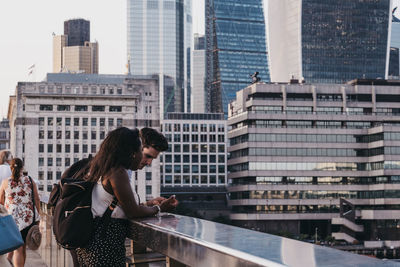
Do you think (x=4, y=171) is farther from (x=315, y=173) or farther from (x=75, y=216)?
(x=315, y=173)

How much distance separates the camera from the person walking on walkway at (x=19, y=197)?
30.0 ft

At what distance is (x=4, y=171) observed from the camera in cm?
955

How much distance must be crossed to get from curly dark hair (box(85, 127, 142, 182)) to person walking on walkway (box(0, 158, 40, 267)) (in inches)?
178

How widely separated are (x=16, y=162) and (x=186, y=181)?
128 m

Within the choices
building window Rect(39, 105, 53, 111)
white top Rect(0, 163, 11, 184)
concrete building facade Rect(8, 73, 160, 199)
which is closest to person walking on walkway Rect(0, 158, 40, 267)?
white top Rect(0, 163, 11, 184)

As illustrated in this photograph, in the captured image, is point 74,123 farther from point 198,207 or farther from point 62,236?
point 62,236

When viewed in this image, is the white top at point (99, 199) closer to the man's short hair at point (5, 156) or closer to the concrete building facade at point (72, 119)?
the man's short hair at point (5, 156)

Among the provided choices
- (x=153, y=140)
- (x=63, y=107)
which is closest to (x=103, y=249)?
(x=153, y=140)

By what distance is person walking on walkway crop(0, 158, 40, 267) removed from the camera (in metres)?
9.14

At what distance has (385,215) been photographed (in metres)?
92.0

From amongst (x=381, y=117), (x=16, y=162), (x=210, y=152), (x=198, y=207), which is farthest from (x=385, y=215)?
(x=16, y=162)

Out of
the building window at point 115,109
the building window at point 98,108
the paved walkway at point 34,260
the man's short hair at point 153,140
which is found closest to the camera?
the man's short hair at point 153,140

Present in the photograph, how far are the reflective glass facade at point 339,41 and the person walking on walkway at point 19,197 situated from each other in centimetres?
14039

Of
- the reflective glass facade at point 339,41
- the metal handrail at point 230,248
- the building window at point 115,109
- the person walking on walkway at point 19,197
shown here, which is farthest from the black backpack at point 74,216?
the reflective glass facade at point 339,41
